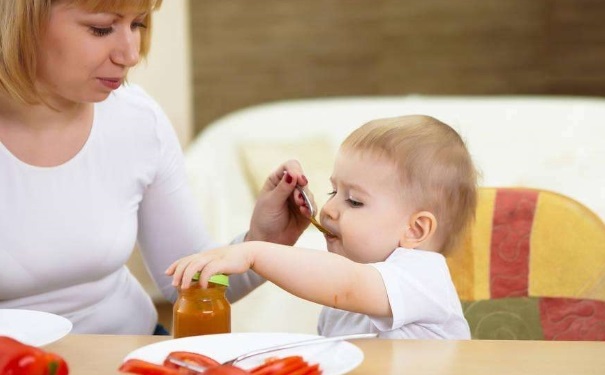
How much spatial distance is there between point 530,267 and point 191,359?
789 millimetres

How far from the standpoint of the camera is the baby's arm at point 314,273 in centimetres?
122

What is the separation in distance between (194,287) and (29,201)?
52cm

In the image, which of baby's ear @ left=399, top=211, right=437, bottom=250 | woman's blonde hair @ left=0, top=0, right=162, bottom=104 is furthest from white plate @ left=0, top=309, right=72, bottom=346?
baby's ear @ left=399, top=211, right=437, bottom=250

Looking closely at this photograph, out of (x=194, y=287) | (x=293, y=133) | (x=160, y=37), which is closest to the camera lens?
(x=194, y=287)

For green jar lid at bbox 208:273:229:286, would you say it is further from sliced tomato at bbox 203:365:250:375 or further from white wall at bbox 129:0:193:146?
white wall at bbox 129:0:193:146

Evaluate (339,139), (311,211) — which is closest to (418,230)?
(311,211)

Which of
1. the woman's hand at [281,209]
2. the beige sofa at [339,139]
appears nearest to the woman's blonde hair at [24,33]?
the woman's hand at [281,209]

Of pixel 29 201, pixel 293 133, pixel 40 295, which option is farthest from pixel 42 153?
pixel 293 133

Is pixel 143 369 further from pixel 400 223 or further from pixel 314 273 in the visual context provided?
pixel 400 223

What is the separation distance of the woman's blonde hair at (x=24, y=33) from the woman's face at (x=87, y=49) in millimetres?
16

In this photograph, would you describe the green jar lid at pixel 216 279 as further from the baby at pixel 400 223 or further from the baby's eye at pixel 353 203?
the baby's eye at pixel 353 203

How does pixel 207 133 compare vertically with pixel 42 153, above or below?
below

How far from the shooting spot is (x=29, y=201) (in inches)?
61.7

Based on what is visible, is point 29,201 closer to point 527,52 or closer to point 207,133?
point 207,133
